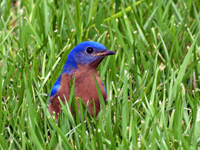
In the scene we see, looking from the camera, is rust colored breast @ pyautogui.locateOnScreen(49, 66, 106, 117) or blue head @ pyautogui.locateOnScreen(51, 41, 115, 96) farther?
blue head @ pyautogui.locateOnScreen(51, 41, 115, 96)

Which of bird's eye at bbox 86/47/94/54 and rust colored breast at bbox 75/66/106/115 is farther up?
bird's eye at bbox 86/47/94/54

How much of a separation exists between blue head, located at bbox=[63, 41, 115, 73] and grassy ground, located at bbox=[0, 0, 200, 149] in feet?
0.81

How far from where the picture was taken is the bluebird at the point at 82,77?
3.36 meters

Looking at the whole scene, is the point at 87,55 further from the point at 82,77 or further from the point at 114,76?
the point at 114,76

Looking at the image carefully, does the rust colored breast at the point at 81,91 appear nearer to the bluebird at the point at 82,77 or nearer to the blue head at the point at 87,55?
the bluebird at the point at 82,77

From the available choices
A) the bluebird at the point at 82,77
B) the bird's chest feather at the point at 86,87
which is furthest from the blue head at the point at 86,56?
the bird's chest feather at the point at 86,87

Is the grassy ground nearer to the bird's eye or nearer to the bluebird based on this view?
the bluebird

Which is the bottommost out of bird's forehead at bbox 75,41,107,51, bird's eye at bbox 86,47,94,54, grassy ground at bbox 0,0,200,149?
grassy ground at bbox 0,0,200,149

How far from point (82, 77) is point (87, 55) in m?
0.19

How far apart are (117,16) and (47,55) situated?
809mm

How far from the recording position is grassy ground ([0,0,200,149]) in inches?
120

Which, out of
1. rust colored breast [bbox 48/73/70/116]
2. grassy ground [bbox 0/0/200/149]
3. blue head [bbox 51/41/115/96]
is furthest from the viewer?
blue head [bbox 51/41/115/96]

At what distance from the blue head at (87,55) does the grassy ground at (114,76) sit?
0.81 feet


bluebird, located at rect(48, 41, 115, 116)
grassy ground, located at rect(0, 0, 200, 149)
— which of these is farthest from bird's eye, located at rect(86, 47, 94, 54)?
grassy ground, located at rect(0, 0, 200, 149)
